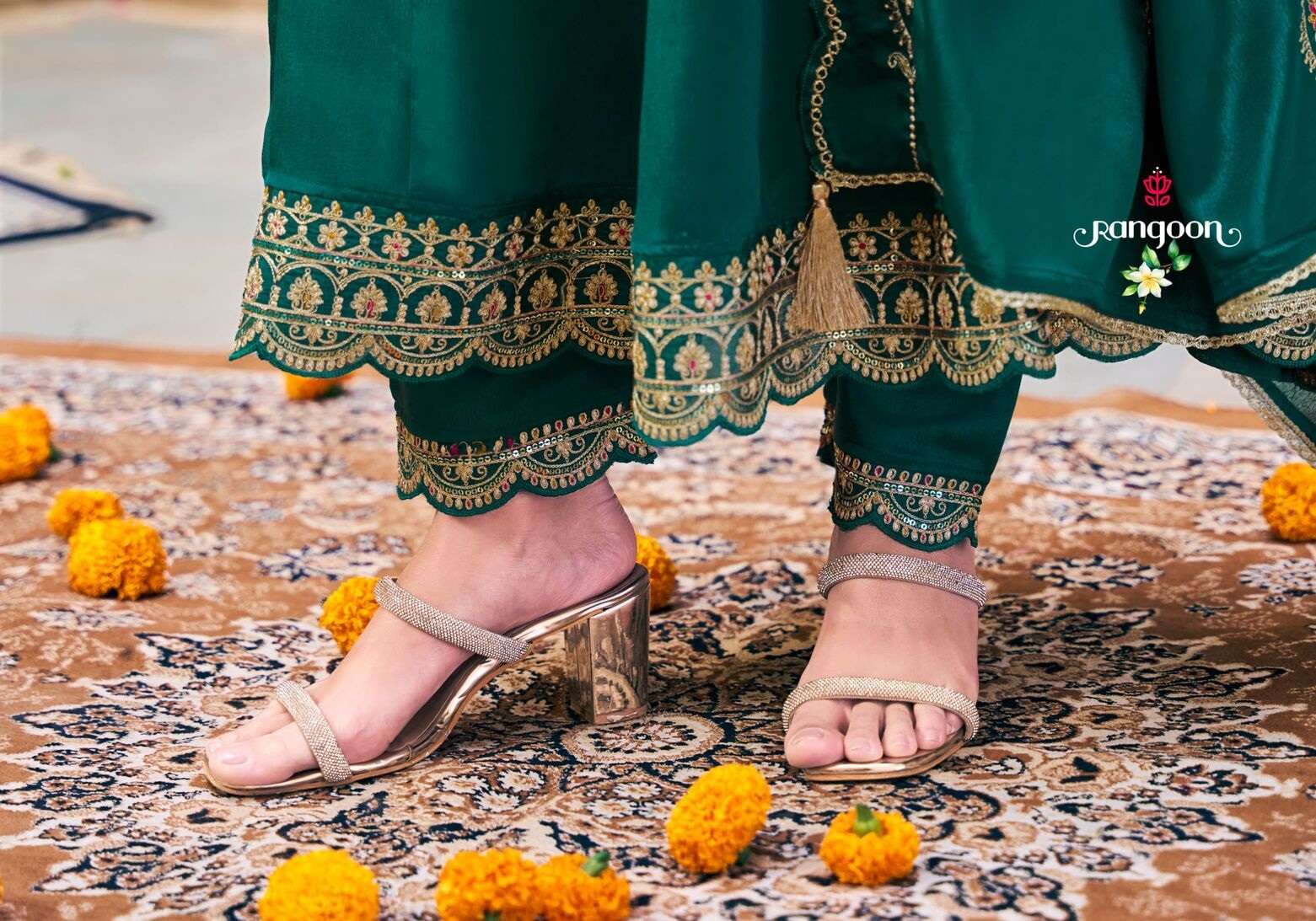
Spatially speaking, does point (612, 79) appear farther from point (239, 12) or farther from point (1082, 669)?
point (239, 12)

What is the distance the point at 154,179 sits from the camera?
11.4ft

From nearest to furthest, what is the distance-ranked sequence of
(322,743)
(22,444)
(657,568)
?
1. (322,743)
2. (657,568)
3. (22,444)

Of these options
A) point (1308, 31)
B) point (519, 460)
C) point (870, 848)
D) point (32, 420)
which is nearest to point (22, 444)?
point (32, 420)

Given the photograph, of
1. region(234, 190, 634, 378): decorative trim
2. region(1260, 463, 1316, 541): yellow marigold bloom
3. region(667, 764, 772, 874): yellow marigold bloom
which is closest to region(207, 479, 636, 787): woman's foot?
region(234, 190, 634, 378): decorative trim

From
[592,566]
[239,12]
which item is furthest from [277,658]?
[239,12]

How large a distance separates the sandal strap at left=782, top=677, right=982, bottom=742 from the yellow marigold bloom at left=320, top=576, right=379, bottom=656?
37 cm

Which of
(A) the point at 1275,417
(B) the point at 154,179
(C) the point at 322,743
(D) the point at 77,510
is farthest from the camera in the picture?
(B) the point at 154,179

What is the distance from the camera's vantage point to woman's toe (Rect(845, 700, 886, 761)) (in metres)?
0.94

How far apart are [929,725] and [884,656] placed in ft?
0.20

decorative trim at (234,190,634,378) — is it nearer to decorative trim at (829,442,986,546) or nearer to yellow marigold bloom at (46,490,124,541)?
A: decorative trim at (829,442,986,546)

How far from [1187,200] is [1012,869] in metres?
0.40

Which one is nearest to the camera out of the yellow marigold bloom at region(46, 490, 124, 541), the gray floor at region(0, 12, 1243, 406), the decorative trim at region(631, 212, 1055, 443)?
the decorative trim at region(631, 212, 1055, 443)

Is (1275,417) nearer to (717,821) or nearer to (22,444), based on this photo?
(717,821)

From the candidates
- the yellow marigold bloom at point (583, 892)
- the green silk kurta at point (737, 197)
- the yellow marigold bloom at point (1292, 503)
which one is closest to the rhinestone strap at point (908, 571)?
the green silk kurta at point (737, 197)
